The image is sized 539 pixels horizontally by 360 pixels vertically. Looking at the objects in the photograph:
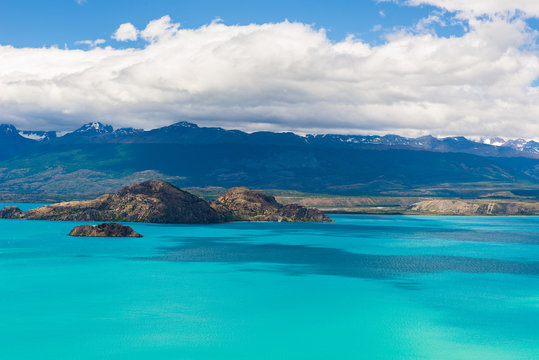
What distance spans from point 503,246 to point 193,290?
133 metres

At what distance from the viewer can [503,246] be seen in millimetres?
197125

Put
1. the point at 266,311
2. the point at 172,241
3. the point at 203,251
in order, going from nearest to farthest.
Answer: the point at 266,311 → the point at 203,251 → the point at 172,241

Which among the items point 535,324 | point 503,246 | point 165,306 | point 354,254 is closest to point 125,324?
point 165,306

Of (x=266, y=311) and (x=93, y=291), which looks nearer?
(x=266, y=311)

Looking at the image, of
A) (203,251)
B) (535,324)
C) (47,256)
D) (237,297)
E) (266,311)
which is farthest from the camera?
(203,251)

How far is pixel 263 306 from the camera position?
294ft

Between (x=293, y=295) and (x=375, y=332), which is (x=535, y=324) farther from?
(x=293, y=295)

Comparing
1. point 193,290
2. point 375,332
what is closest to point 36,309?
point 193,290

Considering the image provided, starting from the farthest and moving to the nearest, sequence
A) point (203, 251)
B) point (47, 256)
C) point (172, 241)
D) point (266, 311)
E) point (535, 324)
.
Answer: point (172, 241)
point (203, 251)
point (47, 256)
point (266, 311)
point (535, 324)

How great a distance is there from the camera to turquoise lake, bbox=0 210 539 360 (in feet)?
223

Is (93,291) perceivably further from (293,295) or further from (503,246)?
(503,246)

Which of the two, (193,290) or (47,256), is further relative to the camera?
(47,256)

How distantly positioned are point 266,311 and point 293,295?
41.9ft

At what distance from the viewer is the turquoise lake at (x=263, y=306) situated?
68000 millimetres
